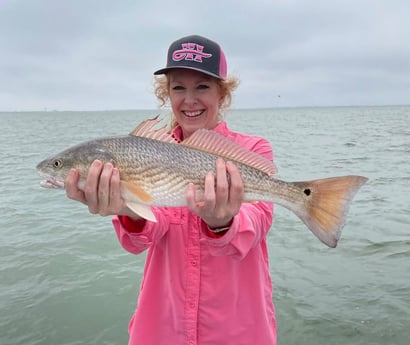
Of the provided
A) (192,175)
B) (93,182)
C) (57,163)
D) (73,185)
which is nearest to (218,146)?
(192,175)

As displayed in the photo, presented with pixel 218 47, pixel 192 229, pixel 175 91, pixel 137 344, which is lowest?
pixel 137 344

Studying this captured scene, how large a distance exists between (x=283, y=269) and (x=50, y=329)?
4.42 metres

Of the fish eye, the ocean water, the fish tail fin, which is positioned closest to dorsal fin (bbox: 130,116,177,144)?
the fish eye

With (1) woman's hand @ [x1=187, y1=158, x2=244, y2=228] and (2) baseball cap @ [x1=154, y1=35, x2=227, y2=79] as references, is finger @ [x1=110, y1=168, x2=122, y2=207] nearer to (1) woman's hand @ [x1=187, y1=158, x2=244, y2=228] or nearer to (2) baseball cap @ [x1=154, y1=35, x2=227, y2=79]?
(1) woman's hand @ [x1=187, y1=158, x2=244, y2=228]

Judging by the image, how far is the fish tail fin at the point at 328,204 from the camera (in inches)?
119

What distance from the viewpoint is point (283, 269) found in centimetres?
838

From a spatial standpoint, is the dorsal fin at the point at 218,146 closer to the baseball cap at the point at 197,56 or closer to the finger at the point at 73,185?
the baseball cap at the point at 197,56

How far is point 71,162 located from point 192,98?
3.68 ft

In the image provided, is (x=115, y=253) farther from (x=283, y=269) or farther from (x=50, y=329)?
(x=283, y=269)

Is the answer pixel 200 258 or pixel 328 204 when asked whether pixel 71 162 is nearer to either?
pixel 200 258

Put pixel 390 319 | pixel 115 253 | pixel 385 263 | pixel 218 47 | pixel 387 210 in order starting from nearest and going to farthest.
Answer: pixel 218 47 → pixel 390 319 → pixel 385 263 → pixel 115 253 → pixel 387 210

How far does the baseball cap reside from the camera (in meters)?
3.36

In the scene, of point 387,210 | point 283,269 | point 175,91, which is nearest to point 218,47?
point 175,91

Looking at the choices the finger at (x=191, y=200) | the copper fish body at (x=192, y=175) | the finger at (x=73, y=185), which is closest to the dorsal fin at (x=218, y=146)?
the copper fish body at (x=192, y=175)
